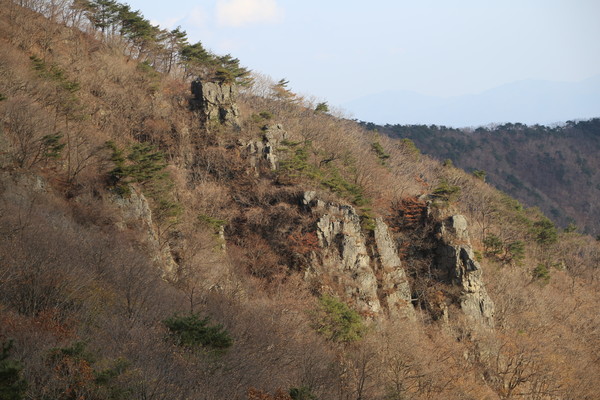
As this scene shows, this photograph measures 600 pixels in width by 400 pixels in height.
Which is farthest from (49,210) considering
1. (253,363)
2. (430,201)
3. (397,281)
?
(430,201)

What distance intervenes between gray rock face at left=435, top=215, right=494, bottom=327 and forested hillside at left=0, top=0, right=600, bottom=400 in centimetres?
15

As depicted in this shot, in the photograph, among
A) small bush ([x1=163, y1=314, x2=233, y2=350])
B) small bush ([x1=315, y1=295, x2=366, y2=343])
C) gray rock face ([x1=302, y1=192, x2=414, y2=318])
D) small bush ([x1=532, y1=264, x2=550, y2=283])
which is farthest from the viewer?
small bush ([x1=532, y1=264, x2=550, y2=283])

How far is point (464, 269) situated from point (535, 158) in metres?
110

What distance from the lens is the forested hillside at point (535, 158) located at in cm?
11084

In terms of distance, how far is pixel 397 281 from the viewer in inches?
1340

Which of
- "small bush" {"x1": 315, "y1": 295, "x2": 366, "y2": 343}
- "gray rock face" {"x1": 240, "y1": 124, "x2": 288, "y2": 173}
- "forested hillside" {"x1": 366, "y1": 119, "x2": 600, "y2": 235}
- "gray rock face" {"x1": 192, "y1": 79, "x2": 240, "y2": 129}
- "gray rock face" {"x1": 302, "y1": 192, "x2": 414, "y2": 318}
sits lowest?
"small bush" {"x1": 315, "y1": 295, "x2": 366, "y2": 343}

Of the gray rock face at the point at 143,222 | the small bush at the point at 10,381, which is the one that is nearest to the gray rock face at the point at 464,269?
the gray rock face at the point at 143,222

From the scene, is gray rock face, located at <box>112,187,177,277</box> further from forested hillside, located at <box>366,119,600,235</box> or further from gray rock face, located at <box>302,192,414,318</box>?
forested hillside, located at <box>366,119,600,235</box>

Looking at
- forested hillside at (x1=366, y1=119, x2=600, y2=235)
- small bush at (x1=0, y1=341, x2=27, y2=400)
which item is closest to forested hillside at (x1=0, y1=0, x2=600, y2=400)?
small bush at (x1=0, y1=341, x2=27, y2=400)

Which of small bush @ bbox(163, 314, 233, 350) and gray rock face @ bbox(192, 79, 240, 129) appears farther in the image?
gray rock face @ bbox(192, 79, 240, 129)

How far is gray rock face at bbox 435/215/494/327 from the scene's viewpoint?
Result: 33.1 metres

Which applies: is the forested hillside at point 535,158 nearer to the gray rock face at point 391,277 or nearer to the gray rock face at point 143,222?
the gray rock face at point 391,277

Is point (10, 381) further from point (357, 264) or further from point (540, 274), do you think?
point (540, 274)

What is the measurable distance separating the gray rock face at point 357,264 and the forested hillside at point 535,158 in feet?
268
